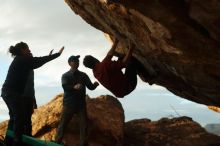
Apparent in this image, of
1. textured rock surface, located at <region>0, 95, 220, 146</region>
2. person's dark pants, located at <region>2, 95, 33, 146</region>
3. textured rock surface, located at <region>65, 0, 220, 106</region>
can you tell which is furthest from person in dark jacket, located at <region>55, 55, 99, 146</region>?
textured rock surface, located at <region>0, 95, 220, 146</region>

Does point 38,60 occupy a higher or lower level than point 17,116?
higher

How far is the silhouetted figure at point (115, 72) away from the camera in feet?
41.9

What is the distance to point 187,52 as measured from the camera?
12.2m

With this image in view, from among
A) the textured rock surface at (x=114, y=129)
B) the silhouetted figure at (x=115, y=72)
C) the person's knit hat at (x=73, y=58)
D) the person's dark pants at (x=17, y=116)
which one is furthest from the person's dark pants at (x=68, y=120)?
the textured rock surface at (x=114, y=129)

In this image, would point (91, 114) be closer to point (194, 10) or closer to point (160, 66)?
point (160, 66)

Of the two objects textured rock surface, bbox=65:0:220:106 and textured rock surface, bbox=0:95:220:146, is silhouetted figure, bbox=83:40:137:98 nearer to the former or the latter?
textured rock surface, bbox=65:0:220:106

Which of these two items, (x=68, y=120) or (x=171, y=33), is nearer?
(x=171, y=33)

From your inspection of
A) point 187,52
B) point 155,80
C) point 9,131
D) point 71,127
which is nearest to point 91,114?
point 71,127

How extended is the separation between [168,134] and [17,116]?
9.88 metres

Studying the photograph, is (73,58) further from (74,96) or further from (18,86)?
(18,86)

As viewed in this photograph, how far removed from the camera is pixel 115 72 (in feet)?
42.0

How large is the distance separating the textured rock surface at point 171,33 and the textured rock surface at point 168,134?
10.9 ft

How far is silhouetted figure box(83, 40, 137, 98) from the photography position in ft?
41.9

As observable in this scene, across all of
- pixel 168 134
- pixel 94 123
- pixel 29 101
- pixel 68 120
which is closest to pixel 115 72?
pixel 29 101
